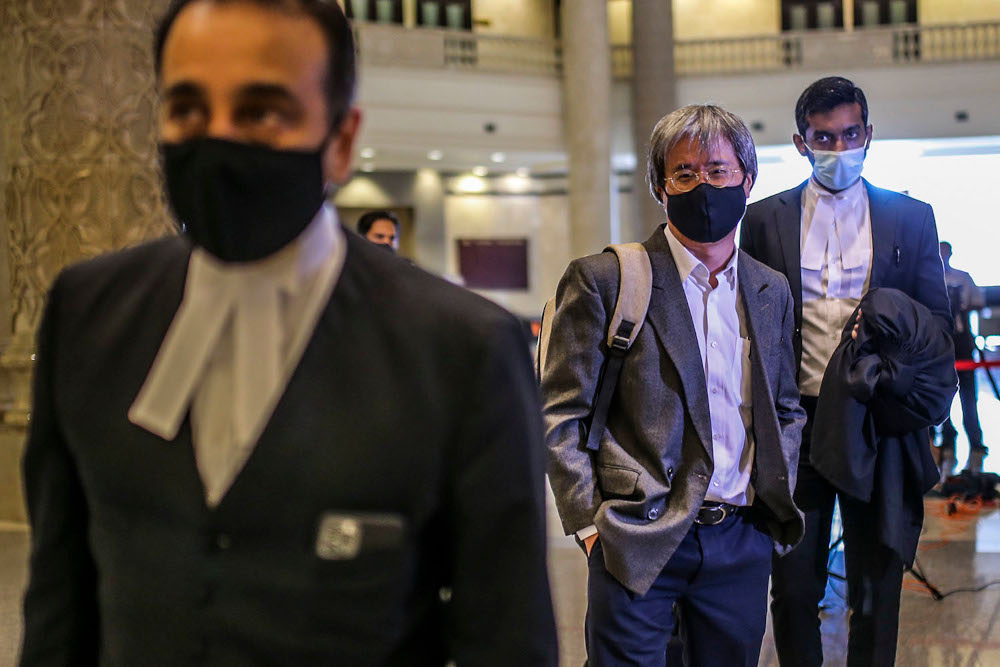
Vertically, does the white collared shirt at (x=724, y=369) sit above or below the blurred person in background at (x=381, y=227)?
below

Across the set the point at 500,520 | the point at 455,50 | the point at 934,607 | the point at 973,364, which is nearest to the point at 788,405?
the point at 500,520

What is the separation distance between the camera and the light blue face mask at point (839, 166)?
3258mm

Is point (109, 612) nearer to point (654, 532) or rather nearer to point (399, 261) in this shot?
point (399, 261)

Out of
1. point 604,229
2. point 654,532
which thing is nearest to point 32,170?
point 654,532

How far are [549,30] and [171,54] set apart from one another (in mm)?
25920

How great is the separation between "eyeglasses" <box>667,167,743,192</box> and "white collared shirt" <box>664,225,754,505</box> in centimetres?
14

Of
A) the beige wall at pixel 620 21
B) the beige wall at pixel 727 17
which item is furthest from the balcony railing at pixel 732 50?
the beige wall at pixel 620 21

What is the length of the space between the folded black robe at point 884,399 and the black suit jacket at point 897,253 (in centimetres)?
13

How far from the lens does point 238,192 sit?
3.72 ft

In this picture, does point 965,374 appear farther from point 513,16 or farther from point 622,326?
point 513,16

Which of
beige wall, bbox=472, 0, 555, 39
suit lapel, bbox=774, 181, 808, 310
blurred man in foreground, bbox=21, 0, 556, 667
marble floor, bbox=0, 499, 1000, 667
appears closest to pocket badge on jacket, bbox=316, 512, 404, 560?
blurred man in foreground, bbox=21, 0, 556, 667

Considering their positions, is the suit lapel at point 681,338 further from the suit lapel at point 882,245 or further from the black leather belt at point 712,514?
the suit lapel at point 882,245

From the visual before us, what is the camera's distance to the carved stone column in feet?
21.4

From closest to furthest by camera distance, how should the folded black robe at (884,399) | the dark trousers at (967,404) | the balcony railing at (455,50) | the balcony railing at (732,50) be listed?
the folded black robe at (884,399), the dark trousers at (967,404), the balcony railing at (455,50), the balcony railing at (732,50)
